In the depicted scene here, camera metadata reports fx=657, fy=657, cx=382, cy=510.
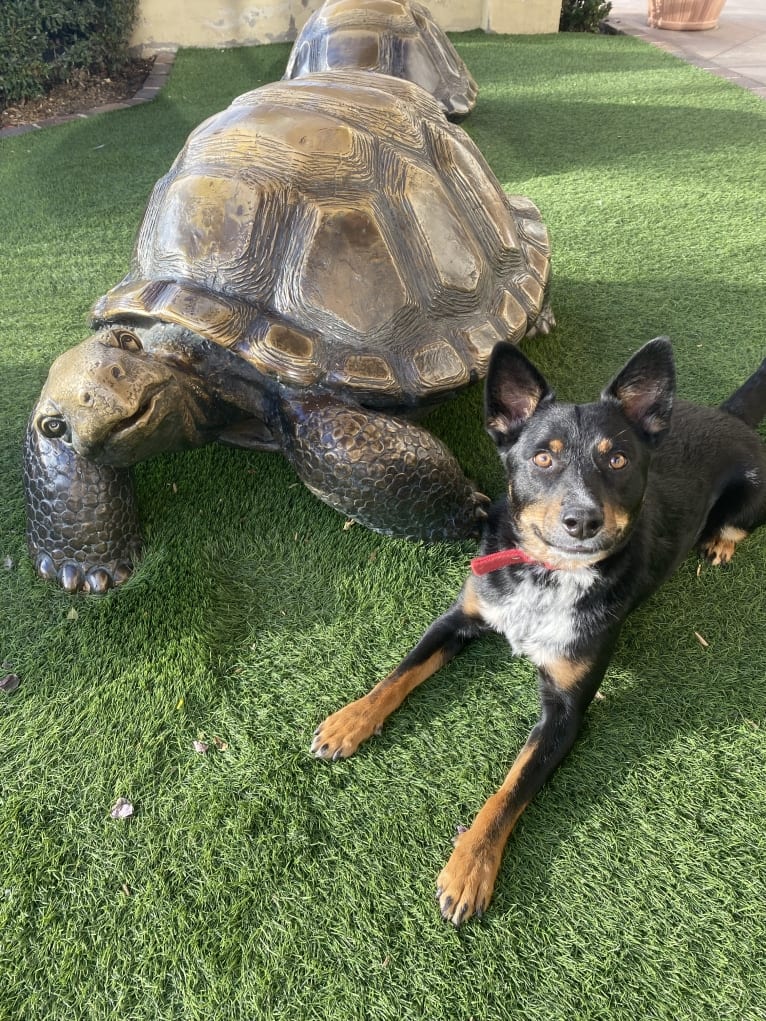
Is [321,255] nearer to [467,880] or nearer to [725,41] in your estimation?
[467,880]

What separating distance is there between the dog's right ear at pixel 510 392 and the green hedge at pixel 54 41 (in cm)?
875

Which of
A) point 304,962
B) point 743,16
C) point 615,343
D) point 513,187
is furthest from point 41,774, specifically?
point 743,16

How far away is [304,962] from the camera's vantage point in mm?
1724

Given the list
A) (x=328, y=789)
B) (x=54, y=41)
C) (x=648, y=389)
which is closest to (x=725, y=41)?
(x=54, y=41)

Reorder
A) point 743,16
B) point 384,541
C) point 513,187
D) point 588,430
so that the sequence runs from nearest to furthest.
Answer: point 588,430 < point 384,541 < point 513,187 < point 743,16

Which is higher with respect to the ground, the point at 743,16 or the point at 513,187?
the point at 743,16

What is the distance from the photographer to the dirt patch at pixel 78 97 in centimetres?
775

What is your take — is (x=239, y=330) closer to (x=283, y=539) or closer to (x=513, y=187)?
(x=283, y=539)

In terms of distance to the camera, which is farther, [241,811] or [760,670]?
[760,670]

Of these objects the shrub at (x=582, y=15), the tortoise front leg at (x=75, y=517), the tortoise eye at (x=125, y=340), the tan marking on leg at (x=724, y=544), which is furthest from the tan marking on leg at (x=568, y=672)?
the shrub at (x=582, y=15)

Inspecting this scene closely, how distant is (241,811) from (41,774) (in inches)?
26.2

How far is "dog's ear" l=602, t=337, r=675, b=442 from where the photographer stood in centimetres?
191

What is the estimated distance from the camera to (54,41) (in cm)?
827

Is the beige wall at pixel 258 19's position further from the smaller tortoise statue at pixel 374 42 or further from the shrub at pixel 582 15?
the smaller tortoise statue at pixel 374 42
